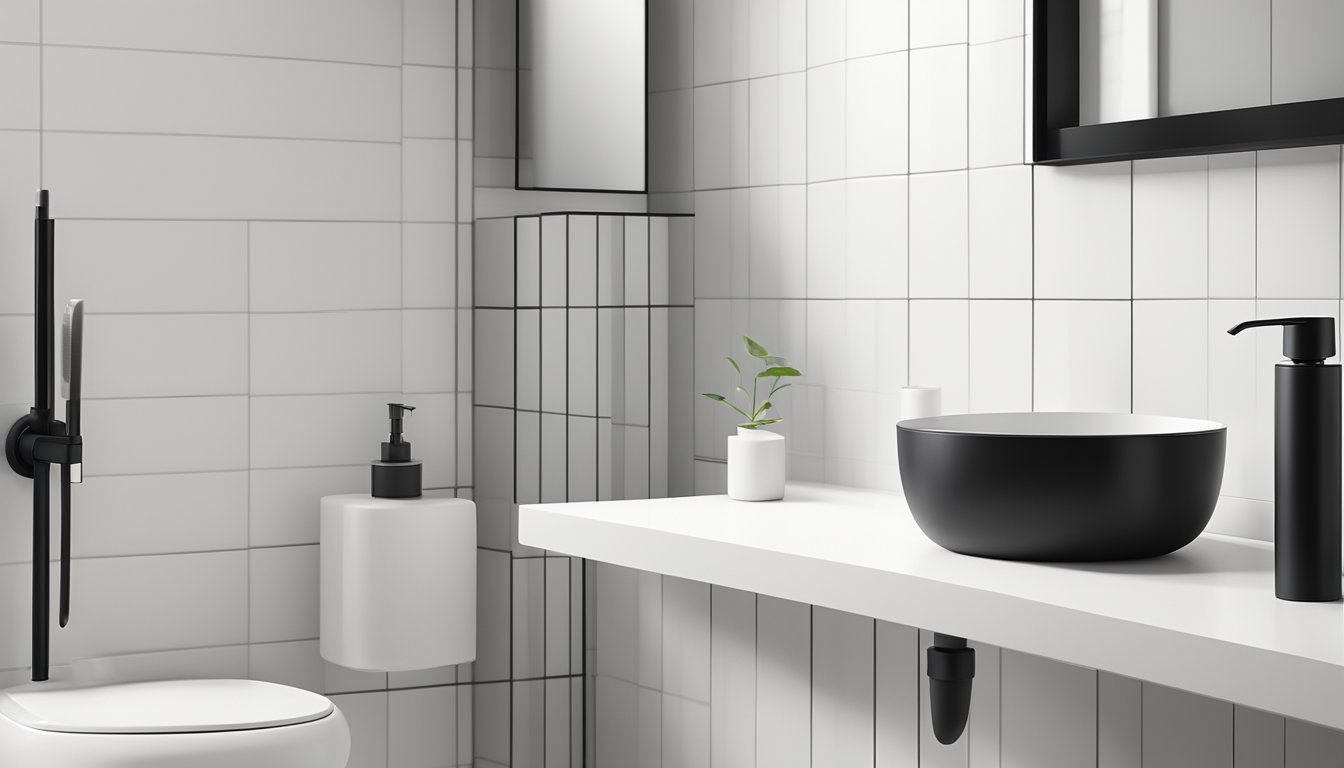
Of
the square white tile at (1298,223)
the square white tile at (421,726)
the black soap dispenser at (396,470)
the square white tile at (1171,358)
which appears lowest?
the square white tile at (421,726)

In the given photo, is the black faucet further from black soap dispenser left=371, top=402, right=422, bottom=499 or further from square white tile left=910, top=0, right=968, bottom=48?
square white tile left=910, top=0, right=968, bottom=48

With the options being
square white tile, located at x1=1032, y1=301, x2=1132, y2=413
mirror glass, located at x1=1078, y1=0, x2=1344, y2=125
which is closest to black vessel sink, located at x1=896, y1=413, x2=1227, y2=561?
square white tile, located at x1=1032, y1=301, x2=1132, y2=413

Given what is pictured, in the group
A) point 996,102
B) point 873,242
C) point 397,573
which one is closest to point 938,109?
point 996,102

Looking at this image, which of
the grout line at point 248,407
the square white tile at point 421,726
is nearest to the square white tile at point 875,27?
the grout line at point 248,407

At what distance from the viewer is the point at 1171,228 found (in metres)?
1.45

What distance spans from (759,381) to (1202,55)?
2.60 ft

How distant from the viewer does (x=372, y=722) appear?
2.26 m

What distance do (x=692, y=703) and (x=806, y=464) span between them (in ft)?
1.33

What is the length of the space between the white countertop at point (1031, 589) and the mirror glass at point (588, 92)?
2.23ft

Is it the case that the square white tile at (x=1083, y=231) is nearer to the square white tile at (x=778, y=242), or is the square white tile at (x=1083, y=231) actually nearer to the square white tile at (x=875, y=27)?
the square white tile at (x=875, y=27)

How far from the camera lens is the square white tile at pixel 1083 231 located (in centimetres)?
150

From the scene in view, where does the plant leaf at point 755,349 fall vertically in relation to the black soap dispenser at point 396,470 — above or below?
above

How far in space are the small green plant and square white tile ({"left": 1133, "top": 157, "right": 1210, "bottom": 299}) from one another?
0.44 metres

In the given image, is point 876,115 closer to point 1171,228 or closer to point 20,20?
point 1171,228
